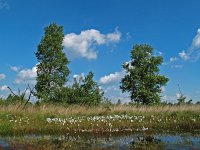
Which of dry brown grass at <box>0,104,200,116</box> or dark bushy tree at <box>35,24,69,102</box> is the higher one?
dark bushy tree at <box>35,24,69,102</box>

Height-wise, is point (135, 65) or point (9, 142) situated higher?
point (135, 65)

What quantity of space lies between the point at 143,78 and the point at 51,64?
1483 centimetres

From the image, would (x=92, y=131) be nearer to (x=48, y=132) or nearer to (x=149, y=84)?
(x=48, y=132)

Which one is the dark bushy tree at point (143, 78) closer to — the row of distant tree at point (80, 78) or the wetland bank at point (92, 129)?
the row of distant tree at point (80, 78)

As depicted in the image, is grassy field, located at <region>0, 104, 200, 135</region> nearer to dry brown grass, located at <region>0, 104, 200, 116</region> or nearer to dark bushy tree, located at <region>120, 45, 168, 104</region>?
dry brown grass, located at <region>0, 104, 200, 116</region>

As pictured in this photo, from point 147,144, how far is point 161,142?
4.18 ft

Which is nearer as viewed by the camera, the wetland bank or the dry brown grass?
the wetland bank

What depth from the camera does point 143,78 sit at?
61.4 meters

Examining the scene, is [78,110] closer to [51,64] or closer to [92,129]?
[92,129]

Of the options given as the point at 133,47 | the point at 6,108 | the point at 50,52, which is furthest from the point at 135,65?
the point at 6,108

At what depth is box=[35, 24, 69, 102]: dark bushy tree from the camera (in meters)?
54.3

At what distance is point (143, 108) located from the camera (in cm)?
4069

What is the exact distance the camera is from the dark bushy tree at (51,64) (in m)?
54.3

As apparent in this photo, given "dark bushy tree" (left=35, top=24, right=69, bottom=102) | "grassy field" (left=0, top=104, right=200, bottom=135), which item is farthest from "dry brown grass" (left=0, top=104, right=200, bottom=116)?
"dark bushy tree" (left=35, top=24, right=69, bottom=102)
